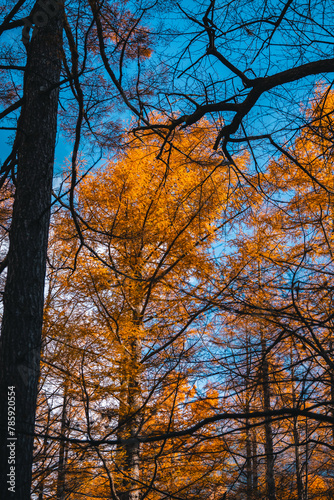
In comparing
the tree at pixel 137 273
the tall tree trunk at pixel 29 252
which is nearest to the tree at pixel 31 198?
the tall tree trunk at pixel 29 252

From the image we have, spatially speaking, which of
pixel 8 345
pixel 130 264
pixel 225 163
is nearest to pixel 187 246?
pixel 130 264

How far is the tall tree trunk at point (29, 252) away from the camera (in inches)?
103

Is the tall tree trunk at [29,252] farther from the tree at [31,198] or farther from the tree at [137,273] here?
the tree at [137,273]

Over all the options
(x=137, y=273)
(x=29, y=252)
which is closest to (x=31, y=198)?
(x=29, y=252)

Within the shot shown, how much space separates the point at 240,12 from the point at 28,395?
332 cm

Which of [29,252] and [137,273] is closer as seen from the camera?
[29,252]

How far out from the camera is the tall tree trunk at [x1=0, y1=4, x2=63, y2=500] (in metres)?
2.62

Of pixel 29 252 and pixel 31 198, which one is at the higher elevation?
pixel 31 198

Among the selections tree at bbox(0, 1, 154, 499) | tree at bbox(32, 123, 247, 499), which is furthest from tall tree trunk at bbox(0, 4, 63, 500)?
tree at bbox(32, 123, 247, 499)

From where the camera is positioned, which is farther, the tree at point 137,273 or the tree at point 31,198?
the tree at point 137,273

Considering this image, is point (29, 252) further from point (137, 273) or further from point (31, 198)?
point (137, 273)

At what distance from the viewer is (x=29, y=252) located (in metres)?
3.03

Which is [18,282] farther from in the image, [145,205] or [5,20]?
[145,205]

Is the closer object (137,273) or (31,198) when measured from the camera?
(31,198)
